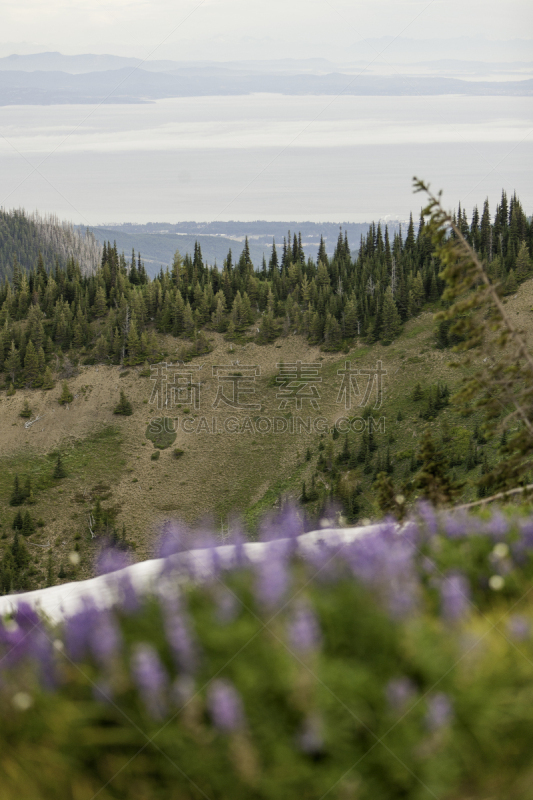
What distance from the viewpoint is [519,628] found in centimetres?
479

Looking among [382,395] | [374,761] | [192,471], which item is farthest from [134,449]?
[374,761]

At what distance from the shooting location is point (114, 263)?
138 meters

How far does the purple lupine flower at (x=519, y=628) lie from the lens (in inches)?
189

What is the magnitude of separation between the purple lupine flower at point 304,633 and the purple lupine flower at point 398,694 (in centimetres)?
57

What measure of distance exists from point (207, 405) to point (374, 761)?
341 ft

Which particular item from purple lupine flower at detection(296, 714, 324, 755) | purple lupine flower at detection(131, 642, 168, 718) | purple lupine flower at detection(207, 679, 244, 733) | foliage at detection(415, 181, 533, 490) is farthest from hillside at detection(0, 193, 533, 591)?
purple lupine flower at detection(296, 714, 324, 755)

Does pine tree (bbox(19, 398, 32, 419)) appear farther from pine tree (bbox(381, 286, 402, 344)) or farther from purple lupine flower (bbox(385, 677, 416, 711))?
purple lupine flower (bbox(385, 677, 416, 711))

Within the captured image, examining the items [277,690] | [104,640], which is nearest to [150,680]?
[104,640]

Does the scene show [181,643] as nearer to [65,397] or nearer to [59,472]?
[59,472]

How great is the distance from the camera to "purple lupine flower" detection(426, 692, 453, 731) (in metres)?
4.06

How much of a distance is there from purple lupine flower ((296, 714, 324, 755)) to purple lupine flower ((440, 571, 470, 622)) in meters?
1.42

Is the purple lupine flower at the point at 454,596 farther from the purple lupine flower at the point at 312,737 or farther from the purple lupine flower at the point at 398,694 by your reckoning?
the purple lupine flower at the point at 312,737

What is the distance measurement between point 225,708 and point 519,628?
7.25ft

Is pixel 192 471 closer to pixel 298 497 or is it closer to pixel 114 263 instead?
pixel 298 497
